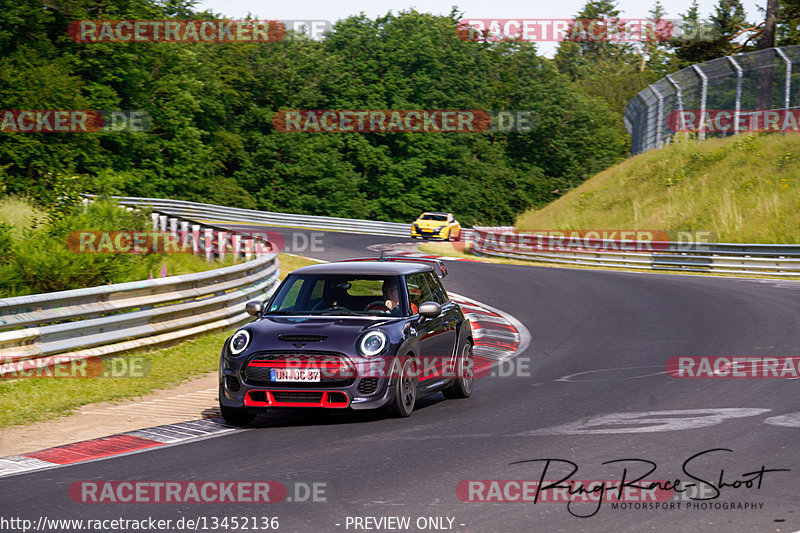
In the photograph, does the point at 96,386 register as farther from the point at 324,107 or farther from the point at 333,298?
the point at 324,107

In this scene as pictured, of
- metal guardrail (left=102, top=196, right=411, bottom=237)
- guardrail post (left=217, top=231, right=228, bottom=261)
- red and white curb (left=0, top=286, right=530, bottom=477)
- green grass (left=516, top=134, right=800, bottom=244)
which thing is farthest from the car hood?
metal guardrail (left=102, top=196, right=411, bottom=237)

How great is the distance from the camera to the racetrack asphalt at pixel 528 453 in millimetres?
5582

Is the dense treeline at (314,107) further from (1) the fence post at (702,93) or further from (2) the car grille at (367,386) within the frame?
(2) the car grille at (367,386)

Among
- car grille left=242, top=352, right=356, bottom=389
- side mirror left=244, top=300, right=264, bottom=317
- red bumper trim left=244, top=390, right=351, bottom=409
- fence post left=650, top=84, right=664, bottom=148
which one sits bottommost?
red bumper trim left=244, top=390, right=351, bottom=409

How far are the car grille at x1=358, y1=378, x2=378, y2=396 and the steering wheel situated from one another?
44.9 inches

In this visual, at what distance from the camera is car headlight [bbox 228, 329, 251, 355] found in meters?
8.74

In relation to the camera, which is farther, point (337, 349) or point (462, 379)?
point (462, 379)

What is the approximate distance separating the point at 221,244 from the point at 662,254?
15.7 m

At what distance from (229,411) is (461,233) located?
42.3 metres

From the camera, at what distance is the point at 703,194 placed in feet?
122

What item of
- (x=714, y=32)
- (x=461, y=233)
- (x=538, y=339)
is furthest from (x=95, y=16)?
(x=538, y=339)

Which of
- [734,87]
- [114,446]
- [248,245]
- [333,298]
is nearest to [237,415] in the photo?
[114,446]

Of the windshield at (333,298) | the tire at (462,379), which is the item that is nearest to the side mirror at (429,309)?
the windshield at (333,298)

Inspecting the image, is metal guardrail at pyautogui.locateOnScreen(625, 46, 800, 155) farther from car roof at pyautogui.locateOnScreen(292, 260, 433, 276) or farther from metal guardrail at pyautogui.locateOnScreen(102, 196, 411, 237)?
car roof at pyautogui.locateOnScreen(292, 260, 433, 276)
